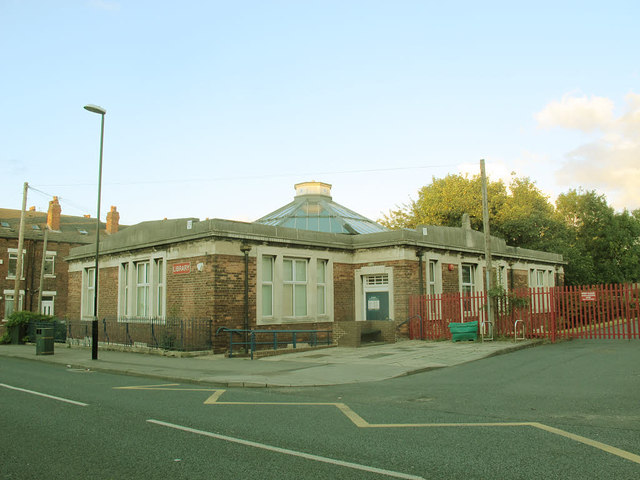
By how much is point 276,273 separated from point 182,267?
3620 millimetres

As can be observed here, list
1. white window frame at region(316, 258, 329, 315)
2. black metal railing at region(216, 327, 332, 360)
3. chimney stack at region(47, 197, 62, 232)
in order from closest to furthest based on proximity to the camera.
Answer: black metal railing at region(216, 327, 332, 360), white window frame at region(316, 258, 329, 315), chimney stack at region(47, 197, 62, 232)

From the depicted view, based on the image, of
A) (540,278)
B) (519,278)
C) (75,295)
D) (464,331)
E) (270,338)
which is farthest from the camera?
(540,278)

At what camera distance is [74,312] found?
28797 millimetres

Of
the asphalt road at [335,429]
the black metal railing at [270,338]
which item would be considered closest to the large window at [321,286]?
the black metal railing at [270,338]

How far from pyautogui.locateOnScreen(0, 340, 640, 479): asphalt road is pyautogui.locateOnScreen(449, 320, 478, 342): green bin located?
8.39 meters

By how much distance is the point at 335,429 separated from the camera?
7.60 m

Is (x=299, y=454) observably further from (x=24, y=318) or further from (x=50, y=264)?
(x=50, y=264)

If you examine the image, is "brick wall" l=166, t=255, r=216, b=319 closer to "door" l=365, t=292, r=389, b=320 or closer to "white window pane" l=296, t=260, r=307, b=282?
"white window pane" l=296, t=260, r=307, b=282

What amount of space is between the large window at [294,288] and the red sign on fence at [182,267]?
384 cm

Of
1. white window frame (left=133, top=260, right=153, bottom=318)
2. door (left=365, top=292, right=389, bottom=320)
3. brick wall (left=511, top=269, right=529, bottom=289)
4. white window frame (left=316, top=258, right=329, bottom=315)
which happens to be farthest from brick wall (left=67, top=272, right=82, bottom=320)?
brick wall (left=511, top=269, right=529, bottom=289)

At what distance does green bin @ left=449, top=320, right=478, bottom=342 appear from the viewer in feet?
70.6

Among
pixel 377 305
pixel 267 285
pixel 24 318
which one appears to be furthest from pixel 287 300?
pixel 24 318

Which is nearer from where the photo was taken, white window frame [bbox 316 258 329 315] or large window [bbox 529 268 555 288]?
white window frame [bbox 316 258 329 315]

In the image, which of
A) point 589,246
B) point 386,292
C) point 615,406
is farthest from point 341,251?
point 589,246
